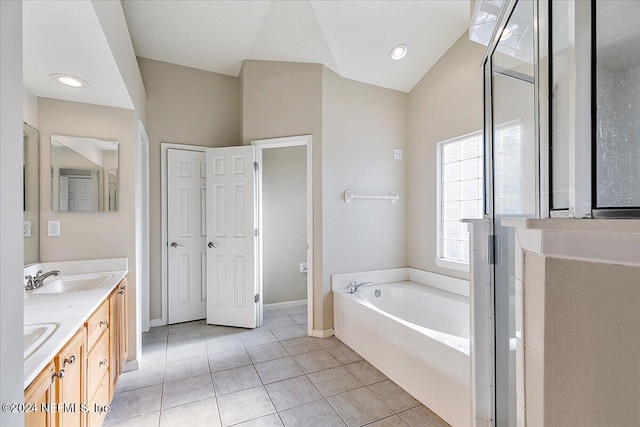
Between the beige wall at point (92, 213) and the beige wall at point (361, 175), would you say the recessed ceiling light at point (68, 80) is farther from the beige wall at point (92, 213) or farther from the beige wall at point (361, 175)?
the beige wall at point (361, 175)

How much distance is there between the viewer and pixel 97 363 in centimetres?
153

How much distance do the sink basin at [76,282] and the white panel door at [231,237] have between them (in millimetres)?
1230

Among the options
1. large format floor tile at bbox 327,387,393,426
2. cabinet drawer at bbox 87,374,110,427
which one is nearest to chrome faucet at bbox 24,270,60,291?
cabinet drawer at bbox 87,374,110,427

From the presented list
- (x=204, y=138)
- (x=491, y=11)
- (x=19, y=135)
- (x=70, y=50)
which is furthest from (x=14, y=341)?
(x=204, y=138)

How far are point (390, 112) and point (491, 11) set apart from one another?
5.83 feet

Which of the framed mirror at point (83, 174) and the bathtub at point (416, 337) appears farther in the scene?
the framed mirror at point (83, 174)

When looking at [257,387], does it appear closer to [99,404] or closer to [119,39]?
[99,404]

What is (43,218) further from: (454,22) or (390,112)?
(454,22)

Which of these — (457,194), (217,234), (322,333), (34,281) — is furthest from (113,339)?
(457,194)

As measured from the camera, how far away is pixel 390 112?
3291mm

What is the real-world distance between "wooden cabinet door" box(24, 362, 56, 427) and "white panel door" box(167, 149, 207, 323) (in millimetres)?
2368

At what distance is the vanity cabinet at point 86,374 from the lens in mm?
933

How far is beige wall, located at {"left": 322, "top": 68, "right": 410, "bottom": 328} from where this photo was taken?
2.95 m

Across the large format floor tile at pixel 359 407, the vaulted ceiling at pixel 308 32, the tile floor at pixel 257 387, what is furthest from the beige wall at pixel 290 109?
the large format floor tile at pixel 359 407
